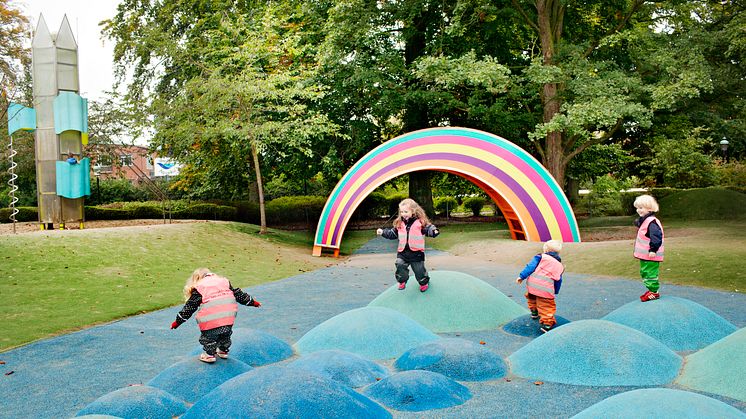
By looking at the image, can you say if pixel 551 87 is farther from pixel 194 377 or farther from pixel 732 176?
pixel 194 377

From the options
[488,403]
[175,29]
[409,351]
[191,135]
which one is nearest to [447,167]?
[191,135]

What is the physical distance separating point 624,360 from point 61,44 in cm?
1723

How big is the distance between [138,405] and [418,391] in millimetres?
2459

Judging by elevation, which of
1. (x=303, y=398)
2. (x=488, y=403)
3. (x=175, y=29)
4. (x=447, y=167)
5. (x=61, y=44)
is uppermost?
(x=175, y=29)

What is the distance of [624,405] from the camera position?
4621 millimetres

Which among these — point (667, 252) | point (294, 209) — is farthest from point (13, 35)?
point (667, 252)

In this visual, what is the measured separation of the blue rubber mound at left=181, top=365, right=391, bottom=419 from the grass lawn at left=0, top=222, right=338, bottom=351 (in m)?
5.19

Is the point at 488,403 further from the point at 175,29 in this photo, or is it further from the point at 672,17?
the point at 175,29

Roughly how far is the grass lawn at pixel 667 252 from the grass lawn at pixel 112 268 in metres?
5.21

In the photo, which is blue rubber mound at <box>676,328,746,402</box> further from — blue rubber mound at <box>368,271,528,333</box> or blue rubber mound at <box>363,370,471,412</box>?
blue rubber mound at <box>368,271,528,333</box>

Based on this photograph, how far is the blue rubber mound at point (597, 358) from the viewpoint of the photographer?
6.40 m

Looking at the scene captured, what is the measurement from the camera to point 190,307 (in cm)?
654

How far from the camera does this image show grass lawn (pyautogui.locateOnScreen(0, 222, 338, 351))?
34.0 ft

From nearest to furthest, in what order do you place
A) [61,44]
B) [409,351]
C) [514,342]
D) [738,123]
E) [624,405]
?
[624,405] → [409,351] → [514,342] → [61,44] → [738,123]
